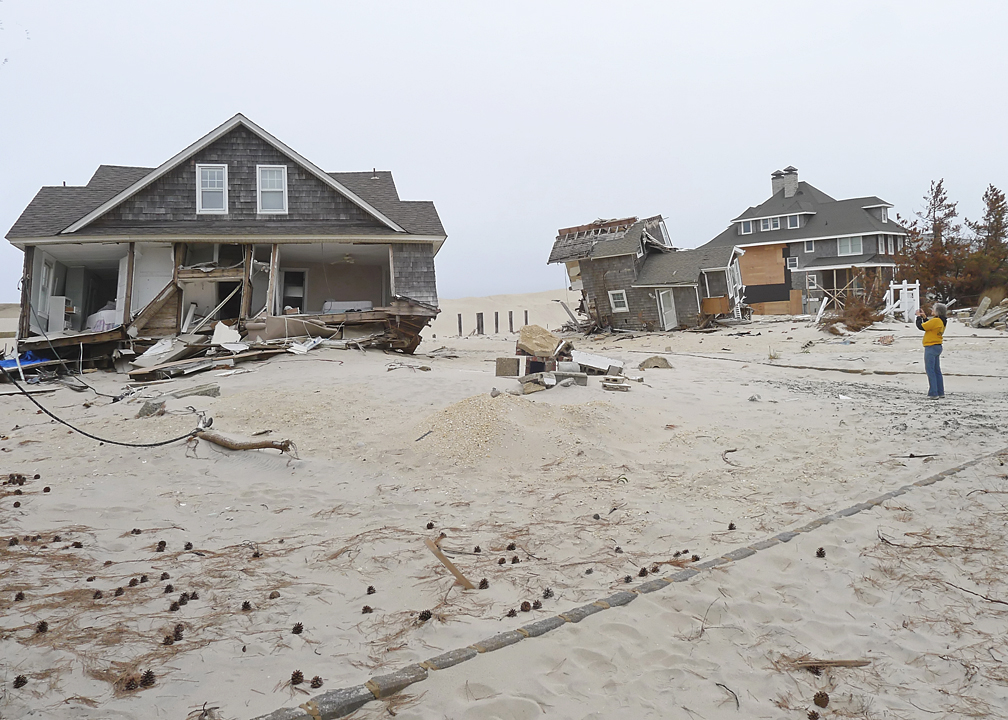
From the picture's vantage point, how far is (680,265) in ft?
102

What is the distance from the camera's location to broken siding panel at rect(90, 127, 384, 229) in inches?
730

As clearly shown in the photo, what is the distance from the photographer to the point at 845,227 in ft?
132

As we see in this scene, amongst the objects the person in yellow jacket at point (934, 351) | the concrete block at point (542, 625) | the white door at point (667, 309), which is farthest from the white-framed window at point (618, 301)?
the concrete block at point (542, 625)

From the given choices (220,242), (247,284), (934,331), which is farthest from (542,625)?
(220,242)

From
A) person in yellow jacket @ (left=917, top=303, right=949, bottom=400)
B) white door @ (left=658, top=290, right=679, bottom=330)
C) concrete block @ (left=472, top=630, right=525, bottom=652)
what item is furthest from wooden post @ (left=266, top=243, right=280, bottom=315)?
white door @ (left=658, top=290, right=679, bottom=330)

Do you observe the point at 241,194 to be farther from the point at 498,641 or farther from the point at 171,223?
the point at 498,641

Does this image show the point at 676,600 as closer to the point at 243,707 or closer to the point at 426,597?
the point at 426,597

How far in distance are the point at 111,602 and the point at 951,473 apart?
7211 mm

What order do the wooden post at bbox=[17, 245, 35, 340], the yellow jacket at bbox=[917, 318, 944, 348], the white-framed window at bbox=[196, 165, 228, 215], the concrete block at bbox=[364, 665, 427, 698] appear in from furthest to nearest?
1. the white-framed window at bbox=[196, 165, 228, 215]
2. the wooden post at bbox=[17, 245, 35, 340]
3. the yellow jacket at bbox=[917, 318, 944, 348]
4. the concrete block at bbox=[364, 665, 427, 698]

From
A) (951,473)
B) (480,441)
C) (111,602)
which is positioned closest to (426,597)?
(111,602)

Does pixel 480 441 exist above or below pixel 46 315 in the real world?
below

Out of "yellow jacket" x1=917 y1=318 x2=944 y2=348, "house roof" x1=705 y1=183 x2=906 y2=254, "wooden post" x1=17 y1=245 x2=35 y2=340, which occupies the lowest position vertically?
"yellow jacket" x1=917 y1=318 x2=944 y2=348

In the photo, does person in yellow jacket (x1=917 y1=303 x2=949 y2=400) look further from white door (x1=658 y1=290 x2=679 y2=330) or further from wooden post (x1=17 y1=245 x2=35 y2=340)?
wooden post (x1=17 y1=245 x2=35 y2=340)

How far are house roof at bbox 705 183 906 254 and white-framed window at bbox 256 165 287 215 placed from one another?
33.3 meters
